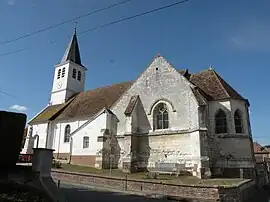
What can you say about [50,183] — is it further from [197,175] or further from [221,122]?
[221,122]

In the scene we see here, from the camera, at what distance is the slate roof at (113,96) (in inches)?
775

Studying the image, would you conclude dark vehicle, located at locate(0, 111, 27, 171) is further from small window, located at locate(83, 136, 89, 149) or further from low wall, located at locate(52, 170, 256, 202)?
small window, located at locate(83, 136, 89, 149)

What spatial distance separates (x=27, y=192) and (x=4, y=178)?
1.07 meters

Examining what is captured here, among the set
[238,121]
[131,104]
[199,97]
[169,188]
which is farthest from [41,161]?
[238,121]

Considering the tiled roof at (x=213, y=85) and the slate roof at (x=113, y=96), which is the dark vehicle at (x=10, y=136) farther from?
the tiled roof at (x=213, y=85)

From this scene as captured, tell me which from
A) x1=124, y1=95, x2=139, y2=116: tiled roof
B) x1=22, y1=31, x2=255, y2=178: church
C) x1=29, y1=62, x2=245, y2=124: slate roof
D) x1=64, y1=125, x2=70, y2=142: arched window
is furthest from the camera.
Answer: x1=64, y1=125, x2=70, y2=142: arched window

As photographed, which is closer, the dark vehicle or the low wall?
the dark vehicle

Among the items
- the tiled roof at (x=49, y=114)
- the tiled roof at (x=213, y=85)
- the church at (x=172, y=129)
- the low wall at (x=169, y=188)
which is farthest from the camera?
the tiled roof at (x=49, y=114)

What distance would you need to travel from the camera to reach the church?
17688 millimetres

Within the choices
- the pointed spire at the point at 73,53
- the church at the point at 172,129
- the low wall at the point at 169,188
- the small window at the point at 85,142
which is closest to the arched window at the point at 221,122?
the church at the point at 172,129

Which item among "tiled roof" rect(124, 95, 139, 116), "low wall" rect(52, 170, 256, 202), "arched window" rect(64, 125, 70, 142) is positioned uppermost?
"tiled roof" rect(124, 95, 139, 116)

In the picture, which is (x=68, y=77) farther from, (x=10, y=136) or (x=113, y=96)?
(x=10, y=136)

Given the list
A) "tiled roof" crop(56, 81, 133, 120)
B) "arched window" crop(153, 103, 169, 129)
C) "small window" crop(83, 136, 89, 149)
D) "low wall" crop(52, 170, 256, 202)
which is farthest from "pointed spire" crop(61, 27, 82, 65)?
"low wall" crop(52, 170, 256, 202)

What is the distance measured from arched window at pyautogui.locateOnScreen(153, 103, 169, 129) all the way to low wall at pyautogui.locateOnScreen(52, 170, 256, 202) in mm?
7395
